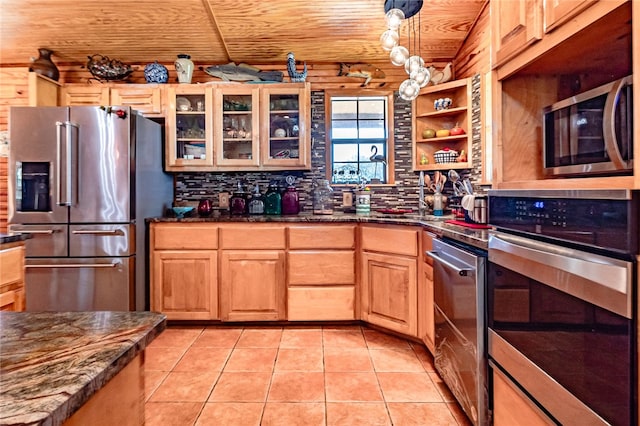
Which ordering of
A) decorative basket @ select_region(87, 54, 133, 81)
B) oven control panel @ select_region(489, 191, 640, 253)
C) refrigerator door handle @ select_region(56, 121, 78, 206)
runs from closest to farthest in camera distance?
1. oven control panel @ select_region(489, 191, 640, 253)
2. refrigerator door handle @ select_region(56, 121, 78, 206)
3. decorative basket @ select_region(87, 54, 133, 81)

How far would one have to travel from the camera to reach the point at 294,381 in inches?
82.0

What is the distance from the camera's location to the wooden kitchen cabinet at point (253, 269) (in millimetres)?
2918

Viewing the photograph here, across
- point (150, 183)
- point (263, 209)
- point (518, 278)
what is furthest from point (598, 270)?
point (150, 183)

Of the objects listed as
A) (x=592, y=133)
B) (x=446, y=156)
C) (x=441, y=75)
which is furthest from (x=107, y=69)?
(x=592, y=133)

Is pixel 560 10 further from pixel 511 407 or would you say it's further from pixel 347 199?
pixel 347 199

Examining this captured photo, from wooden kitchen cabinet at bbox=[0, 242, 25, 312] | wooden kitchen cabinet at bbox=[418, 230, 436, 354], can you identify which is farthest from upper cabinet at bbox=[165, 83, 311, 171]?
wooden kitchen cabinet at bbox=[0, 242, 25, 312]

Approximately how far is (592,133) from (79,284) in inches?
127

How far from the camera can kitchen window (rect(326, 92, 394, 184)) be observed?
3568mm

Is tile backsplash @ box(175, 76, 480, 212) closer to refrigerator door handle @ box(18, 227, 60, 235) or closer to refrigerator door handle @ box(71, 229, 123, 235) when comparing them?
refrigerator door handle @ box(71, 229, 123, 235)

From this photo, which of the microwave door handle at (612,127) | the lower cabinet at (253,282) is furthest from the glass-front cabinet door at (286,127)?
the microwave door handle at (612,127)

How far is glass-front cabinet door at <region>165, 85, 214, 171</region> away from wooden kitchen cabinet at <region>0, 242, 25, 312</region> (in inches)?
62.1

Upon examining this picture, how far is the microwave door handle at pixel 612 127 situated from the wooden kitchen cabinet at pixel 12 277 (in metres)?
2.43

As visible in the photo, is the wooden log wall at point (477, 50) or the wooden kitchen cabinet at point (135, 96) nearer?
the wooden log wall at point (477, 50)

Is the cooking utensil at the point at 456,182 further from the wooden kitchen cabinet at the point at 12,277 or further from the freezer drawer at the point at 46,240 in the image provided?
the freezer drawer at the point at 46,240
